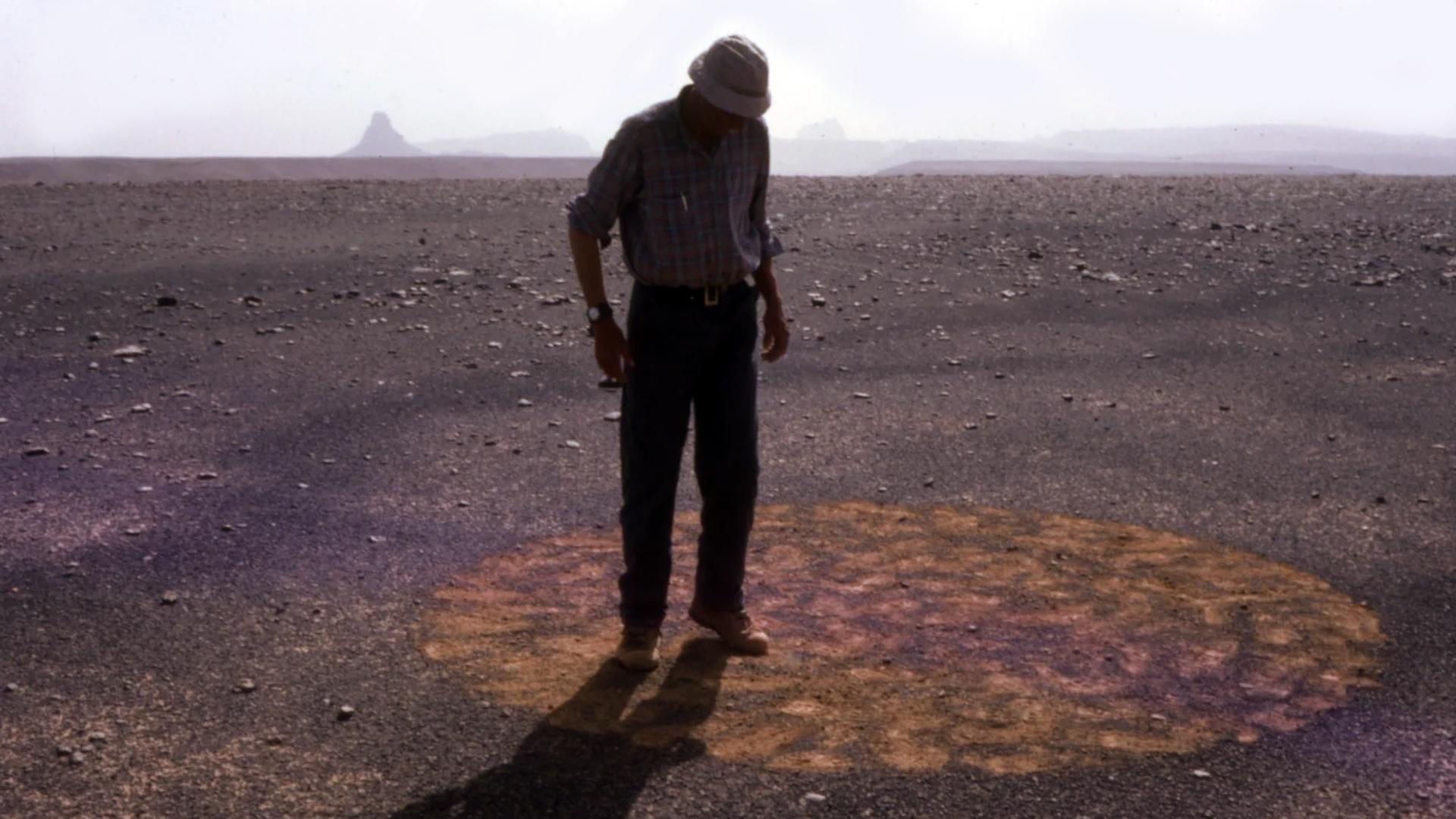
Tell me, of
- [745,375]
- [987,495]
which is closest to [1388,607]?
[987,495]

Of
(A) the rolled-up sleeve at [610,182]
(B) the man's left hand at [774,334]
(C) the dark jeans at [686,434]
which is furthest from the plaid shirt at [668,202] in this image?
(B) the man's left hand at [774,334]

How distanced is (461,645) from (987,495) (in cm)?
278

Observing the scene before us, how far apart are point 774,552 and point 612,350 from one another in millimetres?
1720

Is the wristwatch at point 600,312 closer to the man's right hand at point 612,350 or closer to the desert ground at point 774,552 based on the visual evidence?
the man's right hand at point 612,350

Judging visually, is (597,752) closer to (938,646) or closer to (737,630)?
(737,630)

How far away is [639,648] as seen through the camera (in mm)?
4531

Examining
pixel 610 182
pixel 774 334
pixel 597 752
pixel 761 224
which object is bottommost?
pixel 597 752

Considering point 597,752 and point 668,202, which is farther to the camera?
point 668,202

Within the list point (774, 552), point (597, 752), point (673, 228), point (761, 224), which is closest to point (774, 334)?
point (761, 224)

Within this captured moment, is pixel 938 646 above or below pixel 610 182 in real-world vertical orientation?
below

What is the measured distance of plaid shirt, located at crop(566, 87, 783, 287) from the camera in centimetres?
427

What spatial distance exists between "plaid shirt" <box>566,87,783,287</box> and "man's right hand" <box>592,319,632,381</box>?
0.18 meters

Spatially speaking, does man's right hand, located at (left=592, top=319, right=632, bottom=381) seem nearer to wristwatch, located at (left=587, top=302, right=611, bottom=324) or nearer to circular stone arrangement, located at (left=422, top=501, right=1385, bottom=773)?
wristwatch, located at (left=587, top=302, right=611, bottom=324)

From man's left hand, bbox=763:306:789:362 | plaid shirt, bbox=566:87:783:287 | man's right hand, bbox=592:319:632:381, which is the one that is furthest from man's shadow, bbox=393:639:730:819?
plaid shirt, bbox=566:87:783:287
